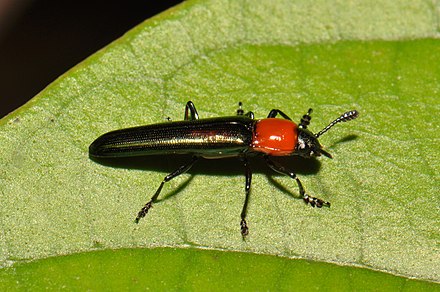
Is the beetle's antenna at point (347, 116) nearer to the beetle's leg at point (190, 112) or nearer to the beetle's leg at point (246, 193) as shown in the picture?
the beetle's leg at point (246, 193)

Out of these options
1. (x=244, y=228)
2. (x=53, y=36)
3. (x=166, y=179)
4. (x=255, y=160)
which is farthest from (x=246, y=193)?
(x=53, y=36)

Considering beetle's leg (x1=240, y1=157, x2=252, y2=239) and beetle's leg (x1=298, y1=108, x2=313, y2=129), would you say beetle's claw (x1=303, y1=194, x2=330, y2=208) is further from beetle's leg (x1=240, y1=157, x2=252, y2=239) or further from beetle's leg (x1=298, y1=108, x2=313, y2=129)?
beetle's leg (x1=298, y1=108, x2=313, y2=129)

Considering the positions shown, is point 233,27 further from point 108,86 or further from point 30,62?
point 30,62

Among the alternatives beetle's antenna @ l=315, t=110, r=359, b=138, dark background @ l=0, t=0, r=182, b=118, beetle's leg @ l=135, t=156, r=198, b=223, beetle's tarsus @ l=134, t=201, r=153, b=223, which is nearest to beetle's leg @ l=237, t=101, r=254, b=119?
beetle's leg @ l=135, t=156, r=198, b=223

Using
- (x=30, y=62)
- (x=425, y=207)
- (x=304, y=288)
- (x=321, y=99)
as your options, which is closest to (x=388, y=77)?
(x=321, y=99)

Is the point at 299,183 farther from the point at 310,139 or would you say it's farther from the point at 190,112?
the point at 190,112
